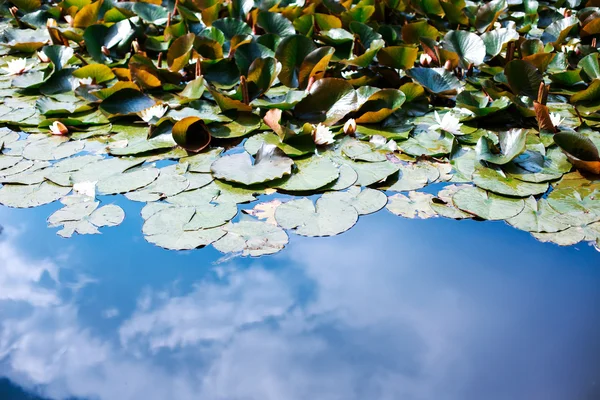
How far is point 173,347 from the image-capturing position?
161 centimetres

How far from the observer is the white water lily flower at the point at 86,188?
224 centimetres

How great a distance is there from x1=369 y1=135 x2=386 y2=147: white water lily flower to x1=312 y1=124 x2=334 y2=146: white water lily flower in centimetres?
21

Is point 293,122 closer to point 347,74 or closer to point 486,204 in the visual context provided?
point 347,74

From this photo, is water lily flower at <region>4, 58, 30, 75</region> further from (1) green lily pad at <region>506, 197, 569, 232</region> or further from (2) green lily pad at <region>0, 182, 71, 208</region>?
(1) green lily pad at <region>506, 197, 569, 232</region>

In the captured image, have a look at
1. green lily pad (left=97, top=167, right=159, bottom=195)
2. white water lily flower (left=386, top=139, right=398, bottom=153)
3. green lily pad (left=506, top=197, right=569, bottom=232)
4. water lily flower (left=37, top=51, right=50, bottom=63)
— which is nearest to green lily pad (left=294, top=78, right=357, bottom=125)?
white water lily flower (left=386, top=139, right=398, bottom=153)

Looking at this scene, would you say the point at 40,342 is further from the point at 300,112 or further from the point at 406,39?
the point at 406,39

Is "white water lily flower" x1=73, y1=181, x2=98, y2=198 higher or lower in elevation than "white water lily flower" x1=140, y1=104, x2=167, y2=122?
lower

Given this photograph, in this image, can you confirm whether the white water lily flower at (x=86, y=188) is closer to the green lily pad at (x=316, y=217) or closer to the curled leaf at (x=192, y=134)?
the curled leaf at (x=192, y=134)

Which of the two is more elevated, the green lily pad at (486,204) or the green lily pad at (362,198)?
the green lily pad at (486,204)

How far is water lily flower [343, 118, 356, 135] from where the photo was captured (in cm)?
261

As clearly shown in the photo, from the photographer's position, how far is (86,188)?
226 centimetres

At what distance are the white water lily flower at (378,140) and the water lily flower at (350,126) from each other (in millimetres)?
100

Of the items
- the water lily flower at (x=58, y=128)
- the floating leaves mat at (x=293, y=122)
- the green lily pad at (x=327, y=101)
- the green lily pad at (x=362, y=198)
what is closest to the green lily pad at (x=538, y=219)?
the floating leaves mat at (x=293, y=122)

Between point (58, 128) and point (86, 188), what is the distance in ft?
1.89
